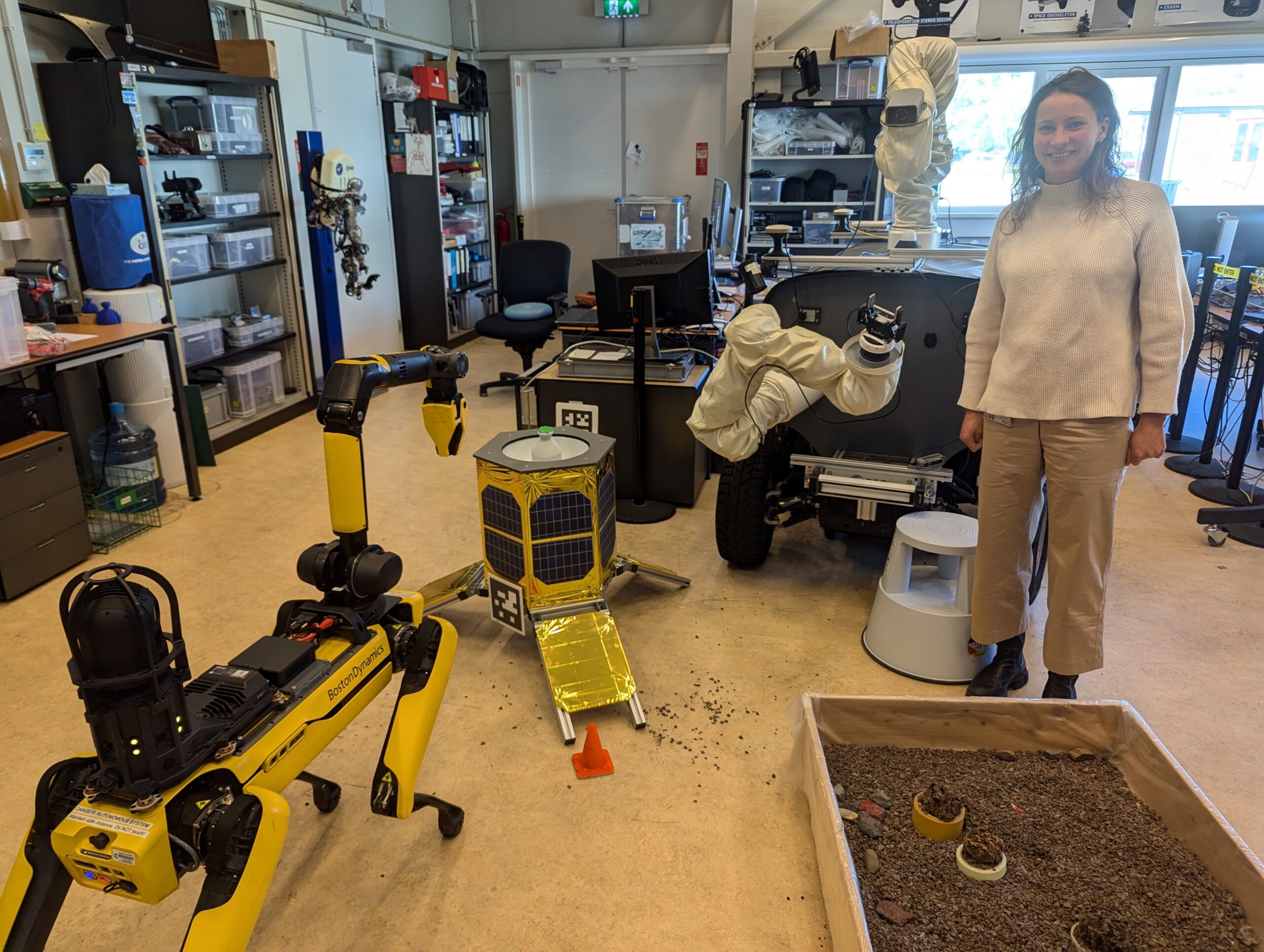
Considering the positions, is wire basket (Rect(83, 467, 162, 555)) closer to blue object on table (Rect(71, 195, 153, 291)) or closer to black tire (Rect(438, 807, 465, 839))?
blue object on table (Rect(71, 195, 153, 291))

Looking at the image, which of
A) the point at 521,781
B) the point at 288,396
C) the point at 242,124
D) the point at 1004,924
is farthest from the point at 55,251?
the point at 1004,924

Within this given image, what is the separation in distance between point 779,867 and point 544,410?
2485 mm

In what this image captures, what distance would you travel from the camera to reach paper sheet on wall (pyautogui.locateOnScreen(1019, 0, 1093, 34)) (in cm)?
644

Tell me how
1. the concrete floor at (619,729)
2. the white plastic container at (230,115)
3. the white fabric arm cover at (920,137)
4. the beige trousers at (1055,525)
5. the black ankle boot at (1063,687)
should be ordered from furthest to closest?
the white plastic container at (230,115), the white fabric arm cover at (920,137), the black ankle boot at (1063,687), the beige trousers at (1055,525), the concrete floor at (619,729)

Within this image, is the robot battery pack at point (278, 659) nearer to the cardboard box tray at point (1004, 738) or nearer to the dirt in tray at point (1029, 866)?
the cardboard box tray at point (1004, 738)

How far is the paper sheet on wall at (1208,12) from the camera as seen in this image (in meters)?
6.30

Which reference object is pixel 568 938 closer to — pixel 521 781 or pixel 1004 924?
pixel 521 781

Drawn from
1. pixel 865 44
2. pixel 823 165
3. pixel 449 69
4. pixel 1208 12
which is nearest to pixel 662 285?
pixel 865 44

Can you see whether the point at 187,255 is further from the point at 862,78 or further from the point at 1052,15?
the point at 1052,15

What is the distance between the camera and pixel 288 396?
17.5ft

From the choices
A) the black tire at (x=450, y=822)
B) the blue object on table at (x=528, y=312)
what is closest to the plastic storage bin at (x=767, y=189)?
the blue object on table at (x=528, y=312)

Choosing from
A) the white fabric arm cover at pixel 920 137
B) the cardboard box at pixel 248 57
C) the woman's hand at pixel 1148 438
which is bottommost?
the woman's hand at pixel 1148 438

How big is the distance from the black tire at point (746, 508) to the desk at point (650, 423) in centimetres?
66

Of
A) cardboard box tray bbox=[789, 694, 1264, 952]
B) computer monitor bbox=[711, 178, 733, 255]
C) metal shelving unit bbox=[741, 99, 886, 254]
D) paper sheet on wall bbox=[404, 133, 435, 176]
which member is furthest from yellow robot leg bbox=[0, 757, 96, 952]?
metal shelving unit bbox=[741, 99, 886, 254]
